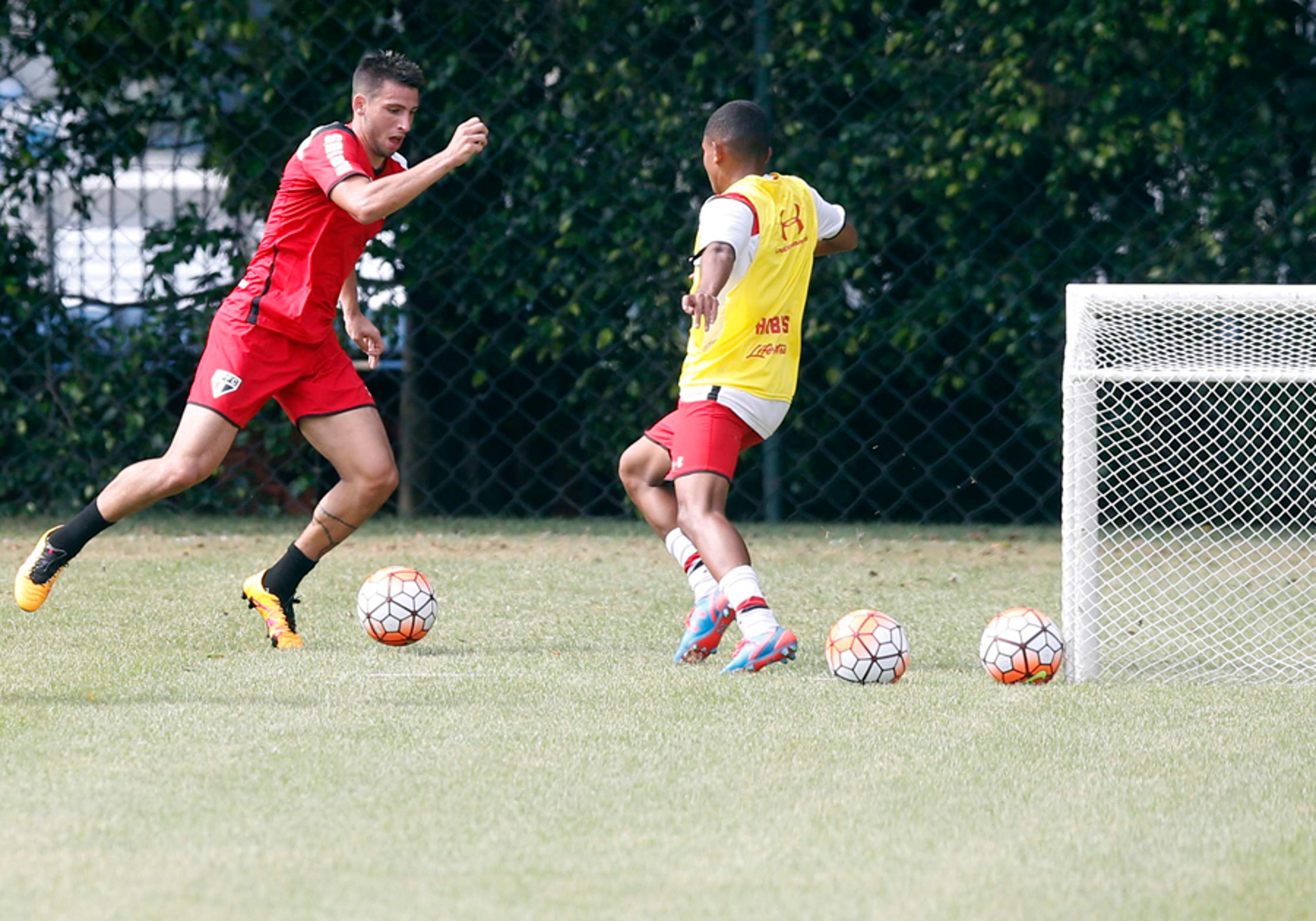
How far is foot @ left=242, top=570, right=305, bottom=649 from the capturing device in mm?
5270

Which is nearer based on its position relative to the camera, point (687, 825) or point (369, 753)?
point (687, 825)

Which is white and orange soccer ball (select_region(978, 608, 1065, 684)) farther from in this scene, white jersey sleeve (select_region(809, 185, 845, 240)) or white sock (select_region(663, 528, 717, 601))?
white jersey sleeve (select_region(809, 185, 845, 240))

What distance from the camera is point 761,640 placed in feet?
15.5

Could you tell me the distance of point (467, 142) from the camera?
4.84m

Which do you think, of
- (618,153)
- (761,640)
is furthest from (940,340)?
(761,640)

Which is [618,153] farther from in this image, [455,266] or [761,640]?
[761,640]

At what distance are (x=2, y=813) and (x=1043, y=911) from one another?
1.86 m

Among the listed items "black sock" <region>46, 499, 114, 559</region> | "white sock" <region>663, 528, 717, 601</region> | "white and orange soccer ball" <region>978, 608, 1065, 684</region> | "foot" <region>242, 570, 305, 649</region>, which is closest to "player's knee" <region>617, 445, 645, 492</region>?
"white sock" <region>663, 528, 717, 601</region>

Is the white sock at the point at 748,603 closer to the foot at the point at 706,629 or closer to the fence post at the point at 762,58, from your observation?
the foot at the point at 706,629

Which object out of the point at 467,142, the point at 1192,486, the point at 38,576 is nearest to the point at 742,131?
the point at 467,142

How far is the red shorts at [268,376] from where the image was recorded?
209 inches

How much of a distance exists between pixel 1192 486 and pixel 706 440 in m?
3.24

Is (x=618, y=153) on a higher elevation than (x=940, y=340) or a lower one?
higher

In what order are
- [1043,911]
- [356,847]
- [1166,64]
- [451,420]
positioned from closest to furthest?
[1043,911] < [356,847] < [1166,64] < [451,420]
